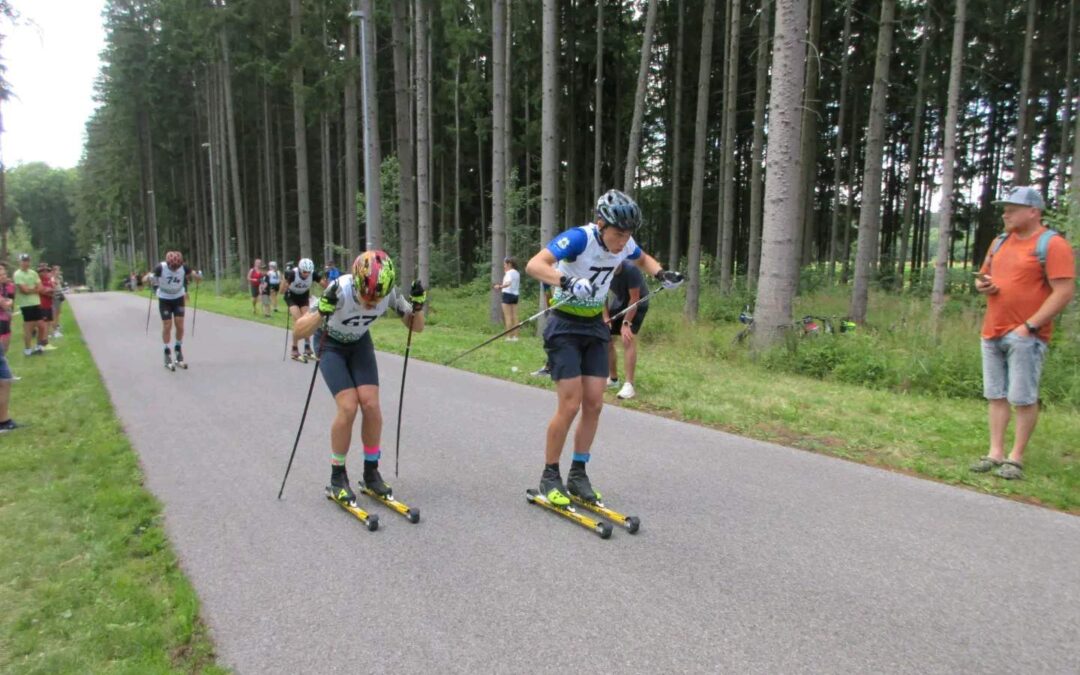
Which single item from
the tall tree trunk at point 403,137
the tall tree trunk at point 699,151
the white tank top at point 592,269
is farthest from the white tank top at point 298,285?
the white tank top at point 592,269

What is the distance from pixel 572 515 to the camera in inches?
173

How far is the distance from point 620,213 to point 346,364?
2387 millimetres

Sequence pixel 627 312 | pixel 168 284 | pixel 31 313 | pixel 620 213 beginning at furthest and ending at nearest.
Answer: pixel 31 313
pixel 168 284
pixel 627 312
pixel 620 213

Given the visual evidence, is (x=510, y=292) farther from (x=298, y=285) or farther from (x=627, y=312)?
(x=627, y=312)

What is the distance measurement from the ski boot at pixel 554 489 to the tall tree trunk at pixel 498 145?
12.8m

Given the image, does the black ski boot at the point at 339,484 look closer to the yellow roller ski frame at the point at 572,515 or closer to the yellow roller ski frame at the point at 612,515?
the yellow roller ski frame at the point at 572,515

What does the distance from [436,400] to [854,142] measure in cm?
2769

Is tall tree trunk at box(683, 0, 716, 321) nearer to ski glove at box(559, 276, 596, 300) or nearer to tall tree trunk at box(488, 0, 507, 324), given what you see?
tall tree trunk at box(488, 0, 507, 324)

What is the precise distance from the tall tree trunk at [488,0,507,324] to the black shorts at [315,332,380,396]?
12305 millimetres

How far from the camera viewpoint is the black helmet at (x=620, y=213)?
13.9 ft

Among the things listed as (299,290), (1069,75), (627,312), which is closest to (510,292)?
(299,290)

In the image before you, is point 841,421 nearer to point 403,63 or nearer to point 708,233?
point 403,63

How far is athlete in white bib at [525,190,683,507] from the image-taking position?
14.1ft

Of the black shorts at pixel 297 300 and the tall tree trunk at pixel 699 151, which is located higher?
the tall tree trunk at pixel 699 151
